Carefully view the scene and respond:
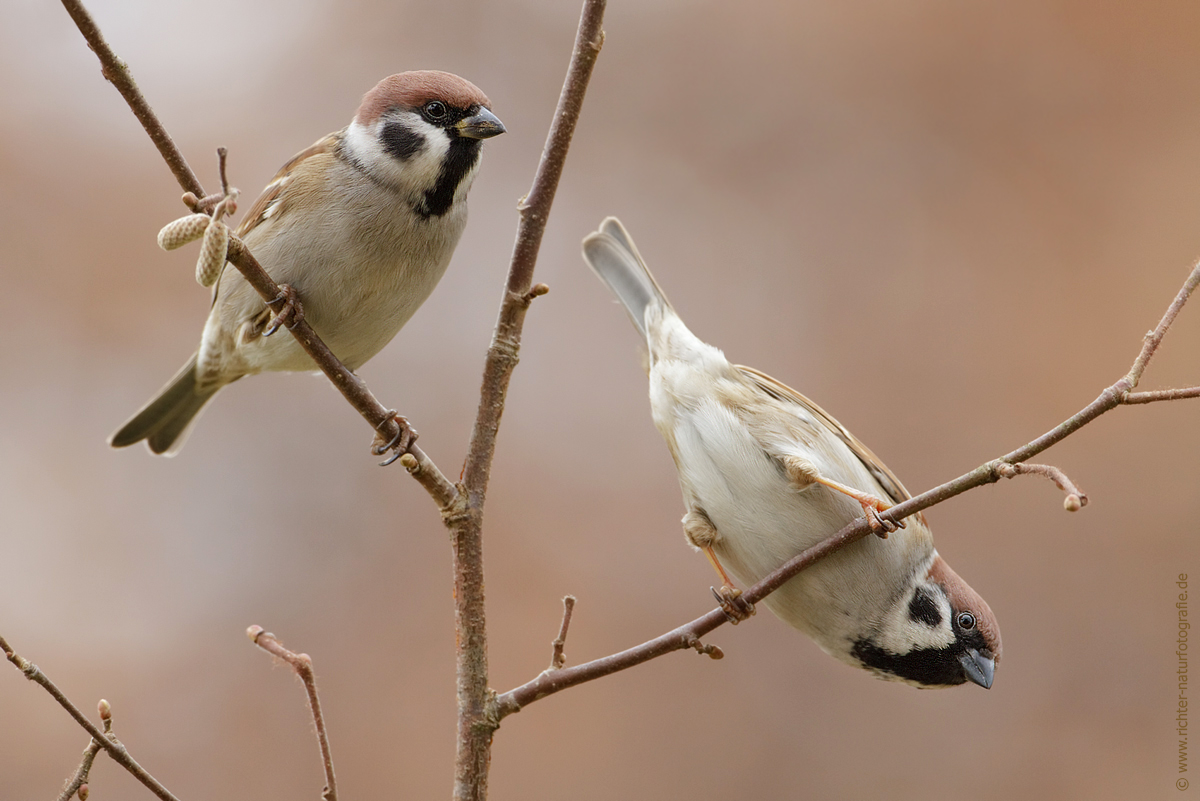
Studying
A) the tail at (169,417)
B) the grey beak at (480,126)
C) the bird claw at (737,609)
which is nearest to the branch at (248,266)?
the bird claw at (737,609)

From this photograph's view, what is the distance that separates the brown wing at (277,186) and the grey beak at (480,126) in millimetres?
430

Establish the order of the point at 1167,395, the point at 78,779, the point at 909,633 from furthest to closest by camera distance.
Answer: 1. the point at 909,633
2. the point at 78,779
3. the point at 1167,395

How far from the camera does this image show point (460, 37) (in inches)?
196

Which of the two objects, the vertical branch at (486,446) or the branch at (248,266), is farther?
the vertical branch at (486,446)

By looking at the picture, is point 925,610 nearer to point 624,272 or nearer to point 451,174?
point 624,272

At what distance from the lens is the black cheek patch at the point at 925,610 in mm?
2188

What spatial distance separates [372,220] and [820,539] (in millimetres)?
1350

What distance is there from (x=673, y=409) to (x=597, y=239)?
2.23 feet

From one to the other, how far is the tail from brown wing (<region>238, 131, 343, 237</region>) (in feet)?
1.84

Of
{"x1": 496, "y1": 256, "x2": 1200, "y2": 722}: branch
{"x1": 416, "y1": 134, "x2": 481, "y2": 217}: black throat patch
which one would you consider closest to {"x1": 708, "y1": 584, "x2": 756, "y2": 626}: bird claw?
{"x1": 496, "y1": 256, "x2": 1200, "y2": 722}: branch

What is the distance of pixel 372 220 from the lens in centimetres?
235

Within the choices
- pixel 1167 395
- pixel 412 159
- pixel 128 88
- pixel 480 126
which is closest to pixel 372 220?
pixel 412 159

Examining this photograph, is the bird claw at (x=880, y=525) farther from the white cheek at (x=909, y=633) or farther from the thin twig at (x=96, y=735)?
the thin twig at (x=96, y=735)

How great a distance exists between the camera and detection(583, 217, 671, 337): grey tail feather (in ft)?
9.21
